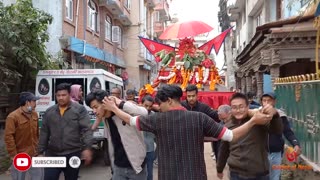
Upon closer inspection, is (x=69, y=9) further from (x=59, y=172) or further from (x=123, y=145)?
(x=123, y=145)

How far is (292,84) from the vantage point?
844 cm

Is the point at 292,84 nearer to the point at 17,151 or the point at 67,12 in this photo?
the point at 17,151

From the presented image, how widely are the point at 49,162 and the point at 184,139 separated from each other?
6.01ft

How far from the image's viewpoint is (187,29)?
13695 mm

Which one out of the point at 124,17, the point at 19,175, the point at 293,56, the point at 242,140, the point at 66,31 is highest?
the point at 124,17

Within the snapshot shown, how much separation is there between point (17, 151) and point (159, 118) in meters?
2.92

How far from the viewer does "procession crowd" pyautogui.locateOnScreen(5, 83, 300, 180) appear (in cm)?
351

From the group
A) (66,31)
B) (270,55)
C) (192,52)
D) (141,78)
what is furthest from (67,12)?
(141,78)

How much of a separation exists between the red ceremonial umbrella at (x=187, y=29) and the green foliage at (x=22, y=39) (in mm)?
4243

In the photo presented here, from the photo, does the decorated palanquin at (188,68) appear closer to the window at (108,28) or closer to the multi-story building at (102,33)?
the multi-story building at (102,33)

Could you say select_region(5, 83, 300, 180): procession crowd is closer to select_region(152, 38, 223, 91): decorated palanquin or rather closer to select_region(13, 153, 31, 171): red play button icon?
select_region(13, 153, 31, 171): red play button icon

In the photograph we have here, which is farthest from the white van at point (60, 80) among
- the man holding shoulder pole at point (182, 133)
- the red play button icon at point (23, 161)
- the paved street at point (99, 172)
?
the man holding shoulder pole at point (182, 133)

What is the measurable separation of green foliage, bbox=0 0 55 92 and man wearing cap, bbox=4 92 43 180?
3760 millimetres

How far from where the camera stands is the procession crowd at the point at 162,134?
3508 millimetres
